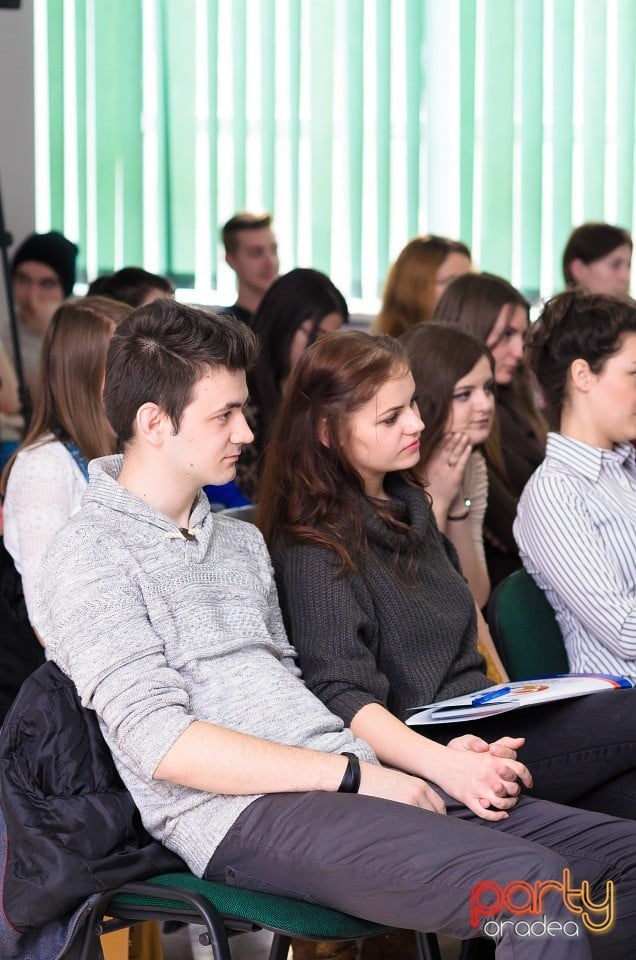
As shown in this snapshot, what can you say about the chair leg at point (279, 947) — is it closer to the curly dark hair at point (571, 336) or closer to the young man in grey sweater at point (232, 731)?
the young man in grey sweater at point (232, 731)

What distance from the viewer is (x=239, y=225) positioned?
468 centimetres

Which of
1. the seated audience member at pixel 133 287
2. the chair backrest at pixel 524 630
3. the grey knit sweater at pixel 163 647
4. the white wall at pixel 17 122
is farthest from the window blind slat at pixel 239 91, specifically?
the grey knit sweater at pixel 163 647

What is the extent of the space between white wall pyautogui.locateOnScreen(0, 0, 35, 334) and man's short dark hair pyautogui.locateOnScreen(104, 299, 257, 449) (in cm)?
320

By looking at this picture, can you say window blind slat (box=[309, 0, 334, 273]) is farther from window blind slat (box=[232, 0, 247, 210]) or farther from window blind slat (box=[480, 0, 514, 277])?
window blind slat (box=[480, 0, 514, 277])

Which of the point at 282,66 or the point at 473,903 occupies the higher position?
the point at 282,66

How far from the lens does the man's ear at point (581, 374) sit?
2426 millimetres

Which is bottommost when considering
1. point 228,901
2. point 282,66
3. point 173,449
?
point 228,901

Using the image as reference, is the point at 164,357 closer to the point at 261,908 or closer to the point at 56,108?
the point at 261,908

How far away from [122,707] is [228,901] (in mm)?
269

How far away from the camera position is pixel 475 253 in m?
5.16

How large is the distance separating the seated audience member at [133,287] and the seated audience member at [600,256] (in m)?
1.72

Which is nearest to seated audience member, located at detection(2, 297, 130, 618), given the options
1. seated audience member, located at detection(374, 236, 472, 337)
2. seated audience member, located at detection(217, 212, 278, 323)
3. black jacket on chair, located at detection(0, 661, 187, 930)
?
black jacket on chair, located at detection(0, 661, 187, 930)

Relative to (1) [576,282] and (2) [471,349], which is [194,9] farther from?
(2) [471,349]

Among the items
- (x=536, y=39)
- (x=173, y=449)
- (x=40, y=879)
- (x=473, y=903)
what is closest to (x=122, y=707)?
(x=40, y=879)
